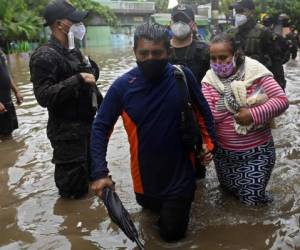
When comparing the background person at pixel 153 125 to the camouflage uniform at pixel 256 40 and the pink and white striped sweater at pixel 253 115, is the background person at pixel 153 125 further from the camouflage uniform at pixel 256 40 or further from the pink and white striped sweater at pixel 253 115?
the camouflage uniform at pixel 256 40

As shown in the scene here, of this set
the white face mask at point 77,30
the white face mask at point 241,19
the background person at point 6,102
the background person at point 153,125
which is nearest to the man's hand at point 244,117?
the background person at point 153,125

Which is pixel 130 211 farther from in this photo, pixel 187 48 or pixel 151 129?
pixel 187 48

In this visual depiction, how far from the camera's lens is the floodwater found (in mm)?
3840

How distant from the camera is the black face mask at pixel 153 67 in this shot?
329 centimetres

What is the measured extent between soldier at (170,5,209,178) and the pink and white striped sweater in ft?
2.99

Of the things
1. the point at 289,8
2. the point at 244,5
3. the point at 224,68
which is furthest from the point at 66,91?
the point at 289,8

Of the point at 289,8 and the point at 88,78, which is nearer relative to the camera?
the point at 88,78

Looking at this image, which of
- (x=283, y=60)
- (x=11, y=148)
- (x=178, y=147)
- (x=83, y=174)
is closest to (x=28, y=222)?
(x=83, y=174)

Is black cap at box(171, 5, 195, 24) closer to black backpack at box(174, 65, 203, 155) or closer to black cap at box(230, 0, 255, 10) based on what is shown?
black cap at box(230, 0, 255, 10)

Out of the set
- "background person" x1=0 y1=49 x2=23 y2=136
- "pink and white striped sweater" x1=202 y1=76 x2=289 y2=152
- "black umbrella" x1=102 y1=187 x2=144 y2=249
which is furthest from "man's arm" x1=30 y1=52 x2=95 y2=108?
"background person" x1=0 y1=49 x2=23 y2=136

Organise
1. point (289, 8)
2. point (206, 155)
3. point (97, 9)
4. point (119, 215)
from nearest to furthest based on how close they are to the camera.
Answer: point (119, 215), point (206, 155), point (289, 8), point (97, 9)

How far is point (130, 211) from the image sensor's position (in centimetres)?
452

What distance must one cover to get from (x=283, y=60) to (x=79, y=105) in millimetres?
4312

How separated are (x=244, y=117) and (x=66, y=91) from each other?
1.66m
